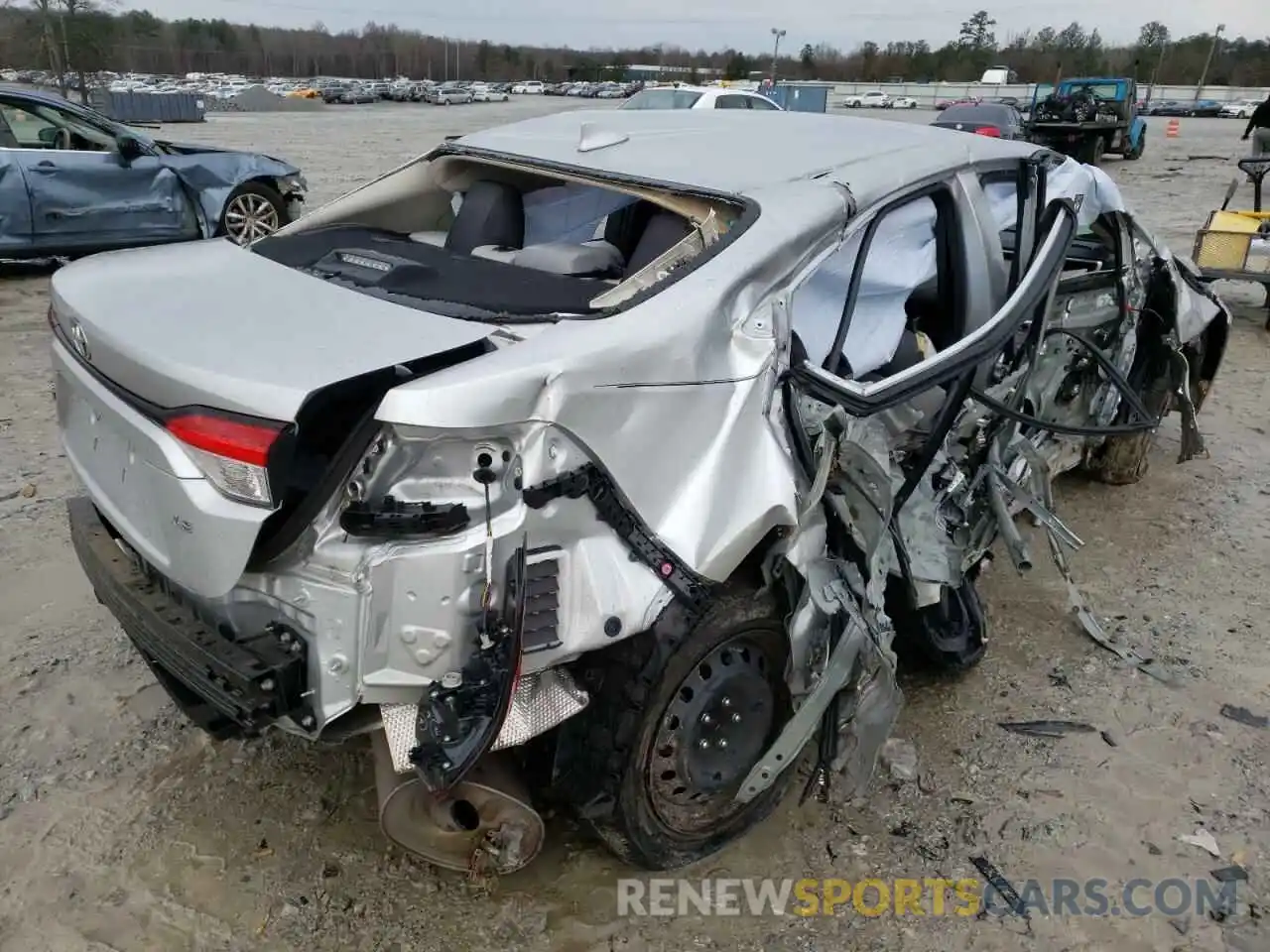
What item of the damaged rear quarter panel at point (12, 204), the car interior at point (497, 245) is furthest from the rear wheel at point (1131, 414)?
the damaged rear quarter panel at point (12, 204)

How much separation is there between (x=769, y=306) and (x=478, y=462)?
85cm

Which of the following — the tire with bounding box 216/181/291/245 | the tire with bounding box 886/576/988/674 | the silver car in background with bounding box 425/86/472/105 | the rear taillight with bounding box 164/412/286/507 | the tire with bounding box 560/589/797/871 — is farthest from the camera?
the silver car in background with bounding box 425/86/472/105

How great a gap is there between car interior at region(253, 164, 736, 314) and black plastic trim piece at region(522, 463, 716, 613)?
0.51 m

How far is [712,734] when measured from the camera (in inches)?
95.1

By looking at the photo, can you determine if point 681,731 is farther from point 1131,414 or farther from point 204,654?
point 1131,414

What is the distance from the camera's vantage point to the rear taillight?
1.80 meters

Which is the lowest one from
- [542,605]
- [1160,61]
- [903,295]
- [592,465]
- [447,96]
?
[447,96]

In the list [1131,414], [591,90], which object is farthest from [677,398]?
[591,90]

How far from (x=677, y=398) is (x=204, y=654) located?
111 centimetres

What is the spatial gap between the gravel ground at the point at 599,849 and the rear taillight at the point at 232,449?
113 centimetres

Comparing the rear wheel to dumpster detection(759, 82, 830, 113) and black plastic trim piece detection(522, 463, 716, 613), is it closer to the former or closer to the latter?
black plastic trim piece detection(522, 463, 716, 613)

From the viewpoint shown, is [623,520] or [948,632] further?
[948,632]

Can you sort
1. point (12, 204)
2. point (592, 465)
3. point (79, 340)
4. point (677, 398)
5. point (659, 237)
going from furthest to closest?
point (12, 204)
point (659, 237)
point (79, 340)
point (677, 398)
point (592, 465)

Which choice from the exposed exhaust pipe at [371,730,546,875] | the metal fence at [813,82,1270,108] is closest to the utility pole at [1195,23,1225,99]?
the metal fence at [813,82,1270,108]
